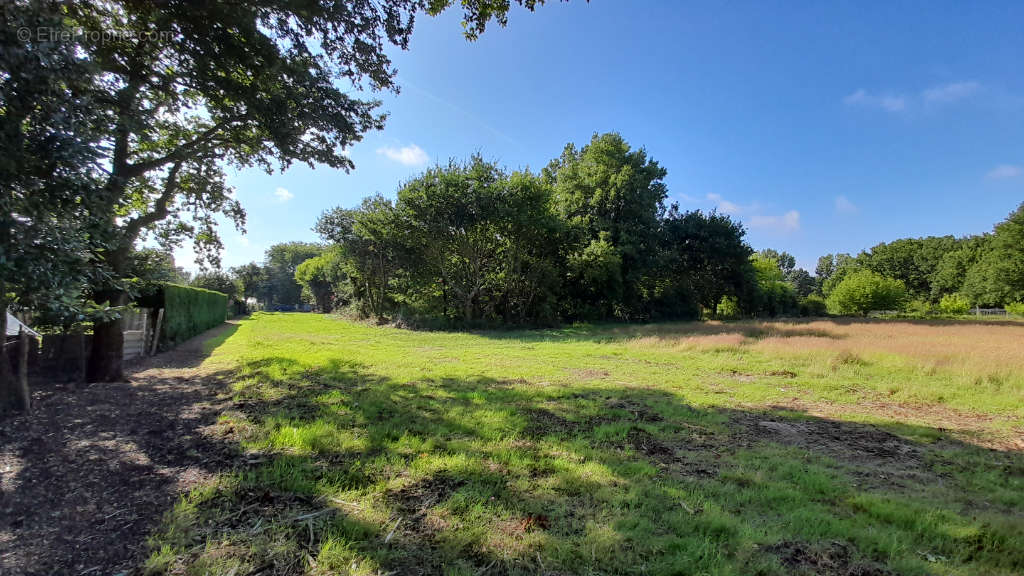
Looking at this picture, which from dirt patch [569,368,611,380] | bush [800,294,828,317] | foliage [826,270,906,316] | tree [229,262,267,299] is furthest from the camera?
tree [229,262,267,299]

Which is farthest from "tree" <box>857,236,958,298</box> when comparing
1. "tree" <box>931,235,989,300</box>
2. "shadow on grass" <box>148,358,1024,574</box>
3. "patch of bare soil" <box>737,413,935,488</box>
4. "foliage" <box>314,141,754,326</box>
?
"shadow on grass" <box>148,358,1024,574</box>

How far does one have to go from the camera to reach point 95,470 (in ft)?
10.8

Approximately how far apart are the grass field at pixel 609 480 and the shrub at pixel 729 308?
95.2 ft

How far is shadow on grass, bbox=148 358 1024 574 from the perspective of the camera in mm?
2188

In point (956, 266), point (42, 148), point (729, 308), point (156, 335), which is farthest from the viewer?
point (956, 266)

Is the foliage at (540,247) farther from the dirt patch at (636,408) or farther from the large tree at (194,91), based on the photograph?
the dirt patch at (636,408)

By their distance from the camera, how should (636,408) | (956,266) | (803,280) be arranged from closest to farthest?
(636,408)
(956,266)
(803,280)

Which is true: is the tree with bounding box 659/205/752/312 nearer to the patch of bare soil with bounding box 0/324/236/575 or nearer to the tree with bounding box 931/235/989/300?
the patch of bare soil with bounding box 0/324/236/575

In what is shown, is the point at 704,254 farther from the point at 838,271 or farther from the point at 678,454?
the point at 838,271

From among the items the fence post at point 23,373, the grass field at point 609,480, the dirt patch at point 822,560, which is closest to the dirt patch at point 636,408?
the grass field at point 609,480

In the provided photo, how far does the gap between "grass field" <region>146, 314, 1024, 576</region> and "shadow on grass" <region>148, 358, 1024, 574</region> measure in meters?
0.02

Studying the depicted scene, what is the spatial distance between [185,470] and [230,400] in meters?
2.77

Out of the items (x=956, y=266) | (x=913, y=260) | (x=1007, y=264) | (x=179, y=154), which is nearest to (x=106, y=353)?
(x=179, y=154)

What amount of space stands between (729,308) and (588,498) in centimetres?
4015
